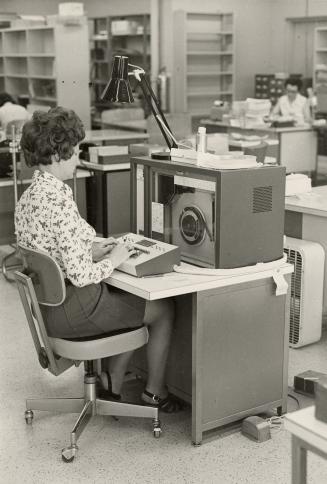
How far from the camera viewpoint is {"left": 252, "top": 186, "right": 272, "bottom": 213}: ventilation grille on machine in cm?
267

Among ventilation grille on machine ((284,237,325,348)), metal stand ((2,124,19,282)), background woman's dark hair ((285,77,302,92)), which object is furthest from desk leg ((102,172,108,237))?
background woman's dark hair ((285,77,302,92))

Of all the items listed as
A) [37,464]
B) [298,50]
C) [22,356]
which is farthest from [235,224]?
[298,50]

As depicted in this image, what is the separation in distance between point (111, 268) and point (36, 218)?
32 centimetres

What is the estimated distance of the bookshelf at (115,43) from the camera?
36.2 feet

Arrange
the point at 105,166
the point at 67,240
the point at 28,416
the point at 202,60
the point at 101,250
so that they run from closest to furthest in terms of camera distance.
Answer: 1. the point at 67,240
2. the point at 101,250
3. the point at 28,416
4. the point at 105,166
5. the point at 202,60

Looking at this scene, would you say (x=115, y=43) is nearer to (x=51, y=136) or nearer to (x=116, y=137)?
(x=116, y=137)

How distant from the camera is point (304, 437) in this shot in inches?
62.7

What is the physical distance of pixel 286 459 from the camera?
2635mm

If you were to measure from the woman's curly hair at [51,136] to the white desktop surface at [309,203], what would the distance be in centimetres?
151

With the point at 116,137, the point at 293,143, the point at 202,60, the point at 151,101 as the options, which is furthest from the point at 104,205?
the point at 202,60

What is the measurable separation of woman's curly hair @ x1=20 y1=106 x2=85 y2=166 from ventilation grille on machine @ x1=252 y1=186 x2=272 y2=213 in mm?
688

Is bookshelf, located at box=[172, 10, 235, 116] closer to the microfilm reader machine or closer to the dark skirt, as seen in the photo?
the microfilm reader machine

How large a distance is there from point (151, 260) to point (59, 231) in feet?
1.15

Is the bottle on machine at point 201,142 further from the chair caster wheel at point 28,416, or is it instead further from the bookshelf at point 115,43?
the bookshelf at point 115,43
